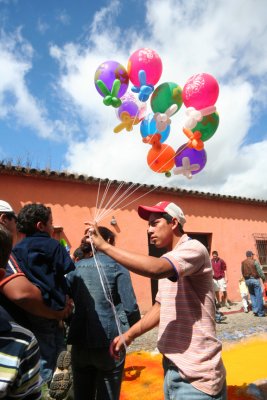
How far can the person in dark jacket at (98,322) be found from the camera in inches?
86.4

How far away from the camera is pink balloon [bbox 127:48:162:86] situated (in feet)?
11.8

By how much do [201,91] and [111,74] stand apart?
1045 millimetres

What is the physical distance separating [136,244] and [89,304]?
6.53 meters

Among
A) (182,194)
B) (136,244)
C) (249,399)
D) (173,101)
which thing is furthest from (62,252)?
(182,194)

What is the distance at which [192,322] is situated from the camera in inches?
65.7

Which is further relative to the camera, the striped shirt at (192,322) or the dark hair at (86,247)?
the dark hair at (86,247)

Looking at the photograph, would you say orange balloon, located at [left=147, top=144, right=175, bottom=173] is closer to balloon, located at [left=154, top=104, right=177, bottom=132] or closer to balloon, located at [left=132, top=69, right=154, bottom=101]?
balloon, located at [left=154, top=104, right=177, bottom=132]

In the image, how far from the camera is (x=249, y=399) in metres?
3.21

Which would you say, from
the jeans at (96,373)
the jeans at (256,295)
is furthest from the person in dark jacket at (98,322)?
the jeans at (256,295)

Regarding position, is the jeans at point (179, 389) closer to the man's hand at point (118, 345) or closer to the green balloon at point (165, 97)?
the man's hand at point (118, 345)

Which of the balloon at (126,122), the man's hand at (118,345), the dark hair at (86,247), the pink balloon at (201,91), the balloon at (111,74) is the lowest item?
the man's hand at (118,345)

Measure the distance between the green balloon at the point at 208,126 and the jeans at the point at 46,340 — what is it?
7.87 ft

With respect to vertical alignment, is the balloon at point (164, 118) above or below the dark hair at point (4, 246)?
above

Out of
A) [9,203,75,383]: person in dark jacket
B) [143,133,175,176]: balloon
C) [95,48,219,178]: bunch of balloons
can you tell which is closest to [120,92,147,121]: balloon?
[95,48,219,178]: bunch of balloons
